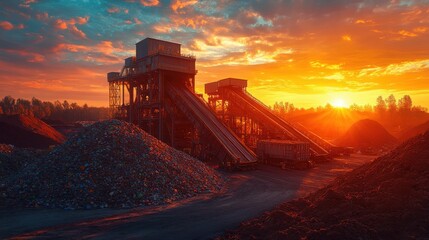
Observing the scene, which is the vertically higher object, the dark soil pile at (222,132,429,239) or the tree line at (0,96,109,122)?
the tree line at (0,96,109,122)

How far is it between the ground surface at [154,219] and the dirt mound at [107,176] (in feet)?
3.76

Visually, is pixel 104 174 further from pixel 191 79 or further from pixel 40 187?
pixel 191 79

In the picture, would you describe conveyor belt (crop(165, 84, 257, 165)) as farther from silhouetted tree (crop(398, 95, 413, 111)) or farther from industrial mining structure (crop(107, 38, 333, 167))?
silhouetted tree (crop(398, 95, 413, 111))

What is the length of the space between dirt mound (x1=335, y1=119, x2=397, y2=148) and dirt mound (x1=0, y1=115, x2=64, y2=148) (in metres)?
54.1

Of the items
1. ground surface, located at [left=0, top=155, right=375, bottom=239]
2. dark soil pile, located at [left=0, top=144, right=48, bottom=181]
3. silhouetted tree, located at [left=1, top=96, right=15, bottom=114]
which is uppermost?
silhouetted tree, located at [left=1, top=96, right=15, bottom=114]

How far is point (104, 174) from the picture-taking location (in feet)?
57.5

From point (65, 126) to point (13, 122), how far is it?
2383 cm

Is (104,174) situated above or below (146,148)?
below

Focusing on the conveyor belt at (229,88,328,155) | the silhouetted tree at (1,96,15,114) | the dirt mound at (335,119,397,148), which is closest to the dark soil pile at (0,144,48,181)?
the conveyor belt at (229,88,328,155)

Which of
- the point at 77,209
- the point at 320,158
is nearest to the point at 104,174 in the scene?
the point at 77,209

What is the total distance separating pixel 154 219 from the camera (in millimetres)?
13859

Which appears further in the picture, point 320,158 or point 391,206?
point 320,158

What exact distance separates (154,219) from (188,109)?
73.5 ft

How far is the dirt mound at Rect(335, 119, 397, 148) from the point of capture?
55.0 m
